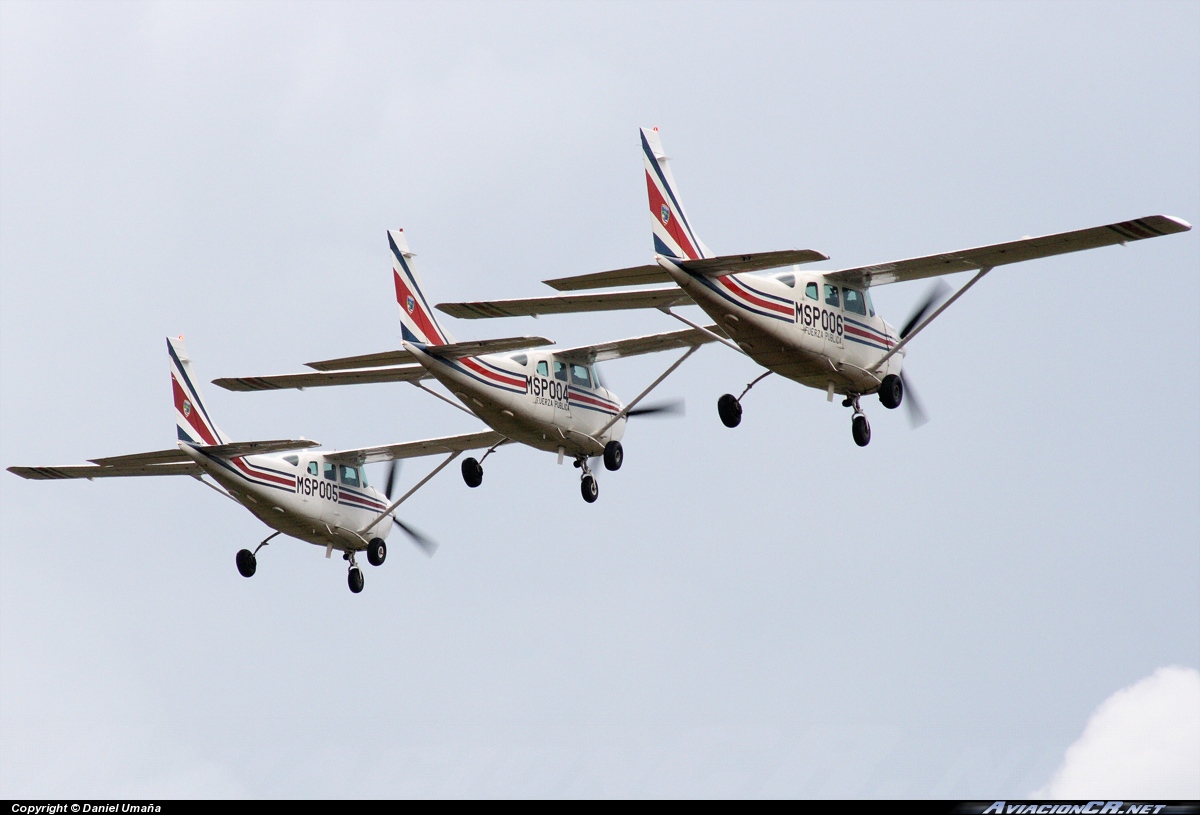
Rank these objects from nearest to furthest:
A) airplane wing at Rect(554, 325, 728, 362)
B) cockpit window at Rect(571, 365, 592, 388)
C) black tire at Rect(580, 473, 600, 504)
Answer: airplane wing at Rect(554, 325, 728, 362), cockpit window at Rect(571, 365, 592, 388), black tire at Rect(580, 473, 600, 504)

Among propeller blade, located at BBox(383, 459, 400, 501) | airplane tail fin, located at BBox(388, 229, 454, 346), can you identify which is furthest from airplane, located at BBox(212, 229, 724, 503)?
propeller blade, located at BBox(383, 459, 400, 501)

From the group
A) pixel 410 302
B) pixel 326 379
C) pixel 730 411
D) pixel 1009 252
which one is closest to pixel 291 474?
pixel 326 379

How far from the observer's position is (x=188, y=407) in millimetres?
44188

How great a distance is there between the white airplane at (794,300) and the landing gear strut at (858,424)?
20 millimetres

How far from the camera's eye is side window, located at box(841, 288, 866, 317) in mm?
38656

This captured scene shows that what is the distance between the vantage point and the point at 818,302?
3800 cm

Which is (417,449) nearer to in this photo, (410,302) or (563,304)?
(410,302)

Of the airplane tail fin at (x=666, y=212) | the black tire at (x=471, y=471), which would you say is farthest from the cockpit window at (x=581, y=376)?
the airplane tail fin at (x=666, y=212)

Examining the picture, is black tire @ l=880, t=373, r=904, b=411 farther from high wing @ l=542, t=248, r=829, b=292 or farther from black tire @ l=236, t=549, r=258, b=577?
black tire @ l=236, t=549, r=258, b=577

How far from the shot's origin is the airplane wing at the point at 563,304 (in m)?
37.8

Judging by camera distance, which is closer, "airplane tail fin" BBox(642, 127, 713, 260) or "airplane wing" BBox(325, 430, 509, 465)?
"airplane tail fin" BBox(642, 127, 713, 260)

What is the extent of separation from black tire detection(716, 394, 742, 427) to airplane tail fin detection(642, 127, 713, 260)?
12.1 ft
